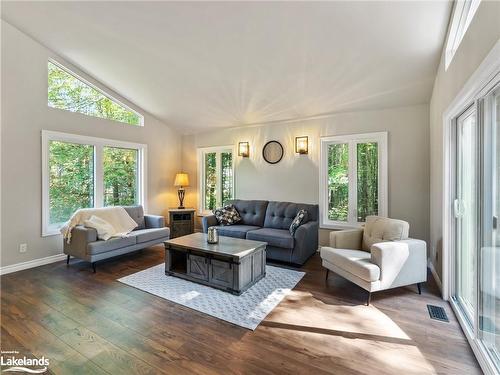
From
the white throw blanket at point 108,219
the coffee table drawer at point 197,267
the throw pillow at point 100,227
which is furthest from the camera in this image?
the white throw blanket at point 108,219

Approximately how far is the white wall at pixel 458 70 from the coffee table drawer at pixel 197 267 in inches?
107

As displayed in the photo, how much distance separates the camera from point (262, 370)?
66.5 inches

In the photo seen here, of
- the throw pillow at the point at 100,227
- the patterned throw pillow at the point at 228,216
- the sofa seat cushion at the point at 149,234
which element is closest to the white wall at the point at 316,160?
the patterned throw pillow at the point at 228,216

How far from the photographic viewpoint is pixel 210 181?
5.88 m

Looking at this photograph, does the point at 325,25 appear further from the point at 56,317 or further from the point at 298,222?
the point at 56,317

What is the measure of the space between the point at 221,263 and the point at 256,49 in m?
2.61

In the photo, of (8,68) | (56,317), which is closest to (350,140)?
(56,317)

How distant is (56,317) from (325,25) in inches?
152

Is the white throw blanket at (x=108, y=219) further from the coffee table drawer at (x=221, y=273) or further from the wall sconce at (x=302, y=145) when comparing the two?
the wall sconce at (x=302, y=145)

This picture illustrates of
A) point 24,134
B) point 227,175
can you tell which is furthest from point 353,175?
point 24,134

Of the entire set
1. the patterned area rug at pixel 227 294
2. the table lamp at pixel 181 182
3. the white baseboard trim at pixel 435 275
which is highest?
the table lamp at pixel 181 182

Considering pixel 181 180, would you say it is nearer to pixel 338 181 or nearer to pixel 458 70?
pixel 338 181

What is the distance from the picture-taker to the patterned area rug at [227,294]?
2383 mm

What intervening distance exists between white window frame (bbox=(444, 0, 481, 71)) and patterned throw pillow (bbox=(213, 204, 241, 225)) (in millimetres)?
3595
